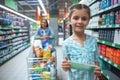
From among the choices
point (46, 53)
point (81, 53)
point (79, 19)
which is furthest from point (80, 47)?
point (46, 53)

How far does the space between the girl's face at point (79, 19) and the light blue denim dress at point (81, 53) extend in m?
0.13

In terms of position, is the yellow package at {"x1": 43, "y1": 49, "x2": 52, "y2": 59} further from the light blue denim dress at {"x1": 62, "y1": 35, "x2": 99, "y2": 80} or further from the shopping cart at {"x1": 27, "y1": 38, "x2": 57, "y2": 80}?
the light blue denim dress at {"x1": 62, "y1": 35, "x2": 99, "y2": 80}

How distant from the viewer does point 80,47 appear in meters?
1.76

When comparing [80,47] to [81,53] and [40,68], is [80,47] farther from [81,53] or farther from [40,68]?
[40,68]

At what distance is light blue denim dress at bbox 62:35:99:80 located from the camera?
175 centimetres

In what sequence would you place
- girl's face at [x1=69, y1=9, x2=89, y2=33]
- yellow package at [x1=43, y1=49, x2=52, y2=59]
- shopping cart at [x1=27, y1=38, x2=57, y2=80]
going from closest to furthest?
girl's face at [x1=69, y1=9, x2=89, y2=33] < shopping cart at [x1=27, y1=38, x2=57, y2=80] < yellow package at [x1=43, y1=49, x2=52, y2=59]

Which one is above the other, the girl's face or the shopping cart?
the girl's face

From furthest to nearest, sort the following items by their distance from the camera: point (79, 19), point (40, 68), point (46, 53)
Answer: point (46, 53) → point (40, 68) → point (79, 19)

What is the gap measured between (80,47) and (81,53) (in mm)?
57

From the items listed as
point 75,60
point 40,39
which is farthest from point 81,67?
point 40,39

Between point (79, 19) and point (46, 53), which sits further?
point (46, 53)

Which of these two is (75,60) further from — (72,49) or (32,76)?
(32,76)

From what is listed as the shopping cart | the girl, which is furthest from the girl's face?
the shopping cart

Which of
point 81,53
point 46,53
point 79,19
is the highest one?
point 79,19
